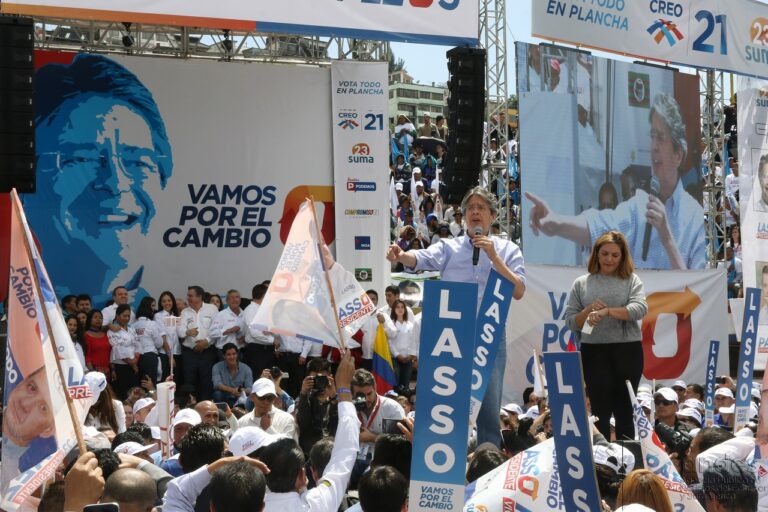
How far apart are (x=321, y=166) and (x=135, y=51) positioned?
292 cm

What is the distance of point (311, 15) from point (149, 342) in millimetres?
4238

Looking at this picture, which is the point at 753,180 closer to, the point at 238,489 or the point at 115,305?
the point at 115,305

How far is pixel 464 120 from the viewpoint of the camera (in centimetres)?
1535

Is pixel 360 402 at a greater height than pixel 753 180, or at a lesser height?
lesser

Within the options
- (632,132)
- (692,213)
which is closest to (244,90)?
(632,132)

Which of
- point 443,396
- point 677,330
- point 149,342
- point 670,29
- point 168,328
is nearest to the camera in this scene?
point 443,396

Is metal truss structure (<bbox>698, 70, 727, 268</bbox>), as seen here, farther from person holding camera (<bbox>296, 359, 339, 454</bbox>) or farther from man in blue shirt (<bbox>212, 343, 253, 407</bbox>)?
person holding camera (<bbox>296, 359, 339, 454</bbox>)

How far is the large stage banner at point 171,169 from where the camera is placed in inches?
601

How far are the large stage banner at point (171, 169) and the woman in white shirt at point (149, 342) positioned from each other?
1.49 meters

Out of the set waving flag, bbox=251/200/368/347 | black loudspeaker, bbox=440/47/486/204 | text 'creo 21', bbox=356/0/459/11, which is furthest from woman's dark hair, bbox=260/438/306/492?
black loudspeaker, bbox=440/47/486/204

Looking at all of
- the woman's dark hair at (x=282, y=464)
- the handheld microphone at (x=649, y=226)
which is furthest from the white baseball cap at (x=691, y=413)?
the handheld microphone at (x=649, y=226)

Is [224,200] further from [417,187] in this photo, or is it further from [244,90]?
[417,187]

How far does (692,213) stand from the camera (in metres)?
18.1

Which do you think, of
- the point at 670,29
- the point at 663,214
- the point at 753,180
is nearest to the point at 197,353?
the point at 663,214
